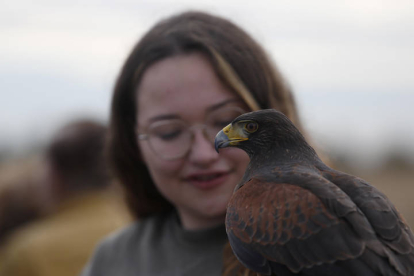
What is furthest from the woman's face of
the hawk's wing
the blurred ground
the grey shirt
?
the blurred ground

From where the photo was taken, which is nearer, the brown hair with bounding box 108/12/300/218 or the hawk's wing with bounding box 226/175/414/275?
the hawk's wing with bounding box 226/175/414/275

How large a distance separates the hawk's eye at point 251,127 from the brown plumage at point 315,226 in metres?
0.08

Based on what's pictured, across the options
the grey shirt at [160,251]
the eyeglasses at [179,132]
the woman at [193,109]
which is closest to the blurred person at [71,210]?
the grey shirt at [160,251]

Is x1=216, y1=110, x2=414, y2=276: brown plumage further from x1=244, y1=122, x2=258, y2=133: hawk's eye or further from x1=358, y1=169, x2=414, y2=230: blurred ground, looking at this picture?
x1=358, y1=169, x2=414, y2=230: blurred ground

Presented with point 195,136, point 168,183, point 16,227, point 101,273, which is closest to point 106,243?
point 101,273

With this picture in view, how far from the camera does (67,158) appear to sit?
207 inches

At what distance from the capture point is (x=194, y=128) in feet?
9.96

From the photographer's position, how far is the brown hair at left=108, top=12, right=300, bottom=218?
3096 mm

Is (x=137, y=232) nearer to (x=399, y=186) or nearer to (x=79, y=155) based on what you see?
(x=79, y=155)

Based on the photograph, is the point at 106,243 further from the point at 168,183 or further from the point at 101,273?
the point at 168,183

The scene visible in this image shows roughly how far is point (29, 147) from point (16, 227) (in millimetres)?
39689

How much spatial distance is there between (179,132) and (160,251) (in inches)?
43.5

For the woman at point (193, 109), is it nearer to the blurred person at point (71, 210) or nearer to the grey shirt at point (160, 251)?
the grey shirt at point (160, 251)

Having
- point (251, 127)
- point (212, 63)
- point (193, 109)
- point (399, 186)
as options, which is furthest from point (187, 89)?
point (399, 186)
